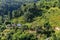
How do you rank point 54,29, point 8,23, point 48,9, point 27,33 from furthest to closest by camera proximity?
point 48,9 → point 8,23 → point 54,29 → point 27,33

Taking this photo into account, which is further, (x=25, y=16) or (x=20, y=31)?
(x=25, y=16)

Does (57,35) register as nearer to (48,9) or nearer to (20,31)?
(20,31)

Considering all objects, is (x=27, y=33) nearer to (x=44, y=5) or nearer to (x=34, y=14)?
(x=34, y=14)

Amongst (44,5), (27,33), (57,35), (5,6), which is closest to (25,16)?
(44,5)

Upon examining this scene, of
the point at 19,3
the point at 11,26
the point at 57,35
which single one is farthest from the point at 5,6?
the point at 57,35

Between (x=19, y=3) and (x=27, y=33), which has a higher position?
(x=27, y=33)

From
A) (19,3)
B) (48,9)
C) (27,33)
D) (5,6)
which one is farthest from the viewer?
(19,3)
